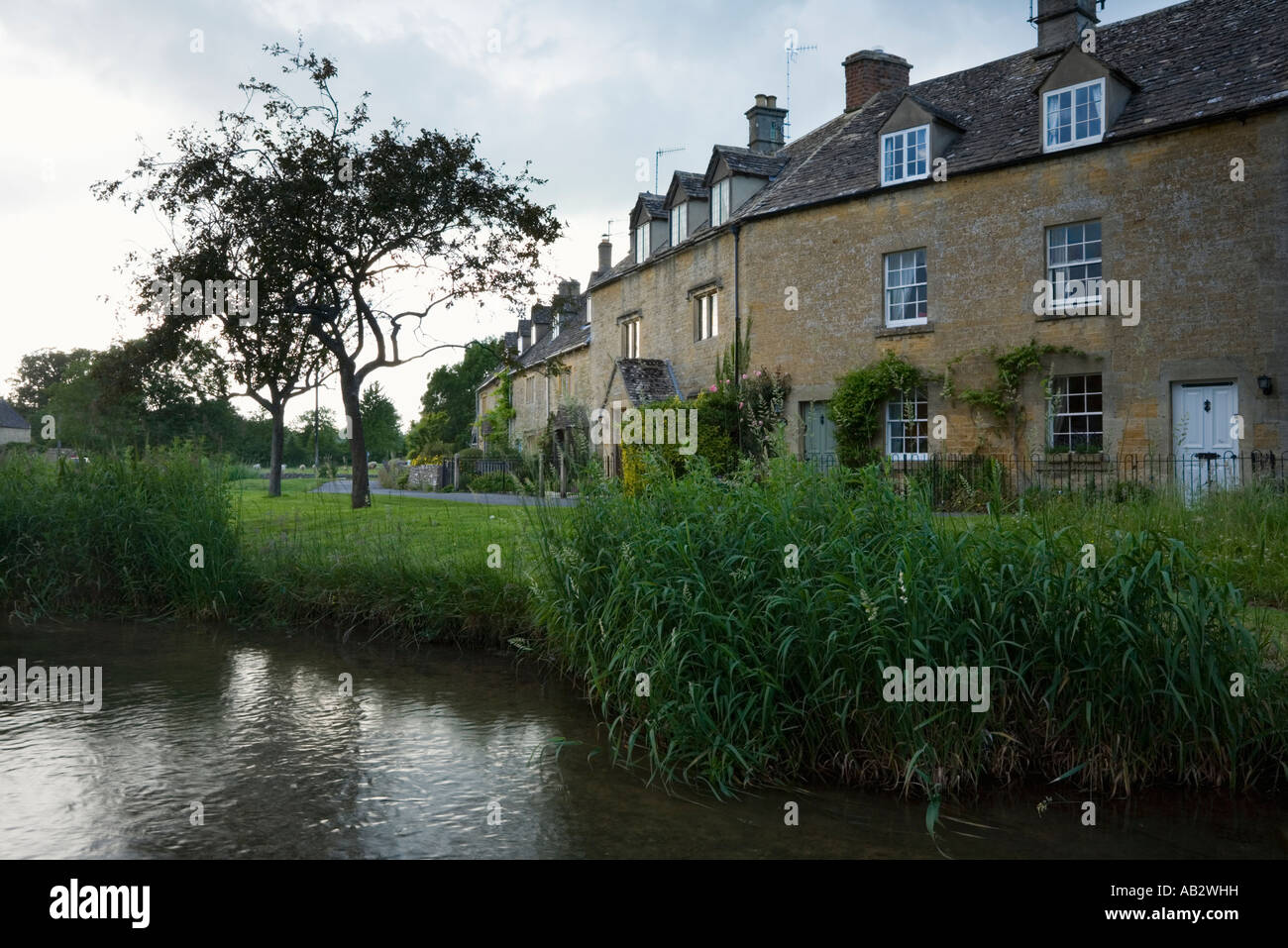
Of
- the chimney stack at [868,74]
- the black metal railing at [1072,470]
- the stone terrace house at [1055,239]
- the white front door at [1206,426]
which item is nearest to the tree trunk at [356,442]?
the stone terrace house at [1055,239]

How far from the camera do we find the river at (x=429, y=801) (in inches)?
186

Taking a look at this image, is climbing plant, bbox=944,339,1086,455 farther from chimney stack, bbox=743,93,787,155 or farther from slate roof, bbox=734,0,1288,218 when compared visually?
chimney stack, bbox=743,93,787,155

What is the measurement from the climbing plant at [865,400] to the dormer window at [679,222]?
8.63m

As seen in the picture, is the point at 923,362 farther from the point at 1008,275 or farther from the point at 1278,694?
the point at 1278,694

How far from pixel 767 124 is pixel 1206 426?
1769cm

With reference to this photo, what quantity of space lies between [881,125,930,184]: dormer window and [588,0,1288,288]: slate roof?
0.30 meters

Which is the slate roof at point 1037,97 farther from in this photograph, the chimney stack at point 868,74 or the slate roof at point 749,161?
the chimney stack at point 868,74

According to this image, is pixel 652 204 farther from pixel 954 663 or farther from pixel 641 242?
pixel 954 663

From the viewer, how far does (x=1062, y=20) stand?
20.8 m

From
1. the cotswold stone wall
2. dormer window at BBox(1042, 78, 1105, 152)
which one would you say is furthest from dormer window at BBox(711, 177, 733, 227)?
dormer window at BBox(1042, 78, 1105, 152)
